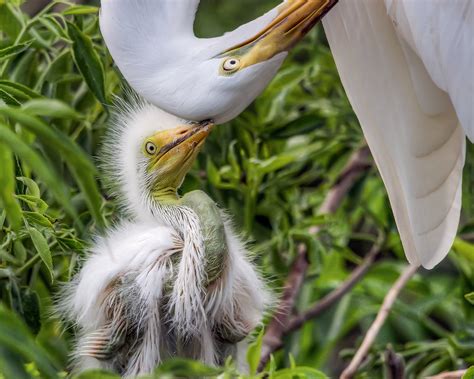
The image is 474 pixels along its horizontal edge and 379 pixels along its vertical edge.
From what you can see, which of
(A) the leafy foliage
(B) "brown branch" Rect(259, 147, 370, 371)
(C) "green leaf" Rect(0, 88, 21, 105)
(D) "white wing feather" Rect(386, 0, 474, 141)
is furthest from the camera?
(B) "brown branch" Rect(259, 147, 370, 371)

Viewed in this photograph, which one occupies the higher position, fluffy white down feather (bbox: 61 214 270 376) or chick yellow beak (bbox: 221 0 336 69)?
chick yellow beak (bbox: 221 0 336 69)

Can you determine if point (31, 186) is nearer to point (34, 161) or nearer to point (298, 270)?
point (34, 161)

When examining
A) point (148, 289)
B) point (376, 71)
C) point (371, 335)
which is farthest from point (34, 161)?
point (376, 71)

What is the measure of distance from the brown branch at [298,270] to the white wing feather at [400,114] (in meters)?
0.22

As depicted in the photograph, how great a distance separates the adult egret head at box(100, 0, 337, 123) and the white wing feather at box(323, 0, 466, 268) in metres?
0.52

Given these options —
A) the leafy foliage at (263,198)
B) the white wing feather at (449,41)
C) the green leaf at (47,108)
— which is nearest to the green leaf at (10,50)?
the leafy foliage at (263,198)

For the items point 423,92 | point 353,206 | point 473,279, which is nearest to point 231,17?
point 353,206

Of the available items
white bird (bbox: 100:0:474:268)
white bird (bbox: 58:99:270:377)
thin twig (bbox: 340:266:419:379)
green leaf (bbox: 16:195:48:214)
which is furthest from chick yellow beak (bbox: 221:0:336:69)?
thin twig (bbox: 340:266:419:379)

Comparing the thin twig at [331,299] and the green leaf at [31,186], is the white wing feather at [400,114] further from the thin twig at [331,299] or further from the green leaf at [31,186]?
the green leaf at [31,186]

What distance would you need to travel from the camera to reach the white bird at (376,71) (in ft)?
4.74

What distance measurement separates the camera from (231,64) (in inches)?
57.4

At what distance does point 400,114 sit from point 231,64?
26.3 inches

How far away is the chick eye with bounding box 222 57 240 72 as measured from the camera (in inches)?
57.1

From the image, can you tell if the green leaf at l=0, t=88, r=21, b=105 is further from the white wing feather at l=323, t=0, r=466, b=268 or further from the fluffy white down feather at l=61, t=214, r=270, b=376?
the white wing feather at l=323, t=0, r=466, b=268
